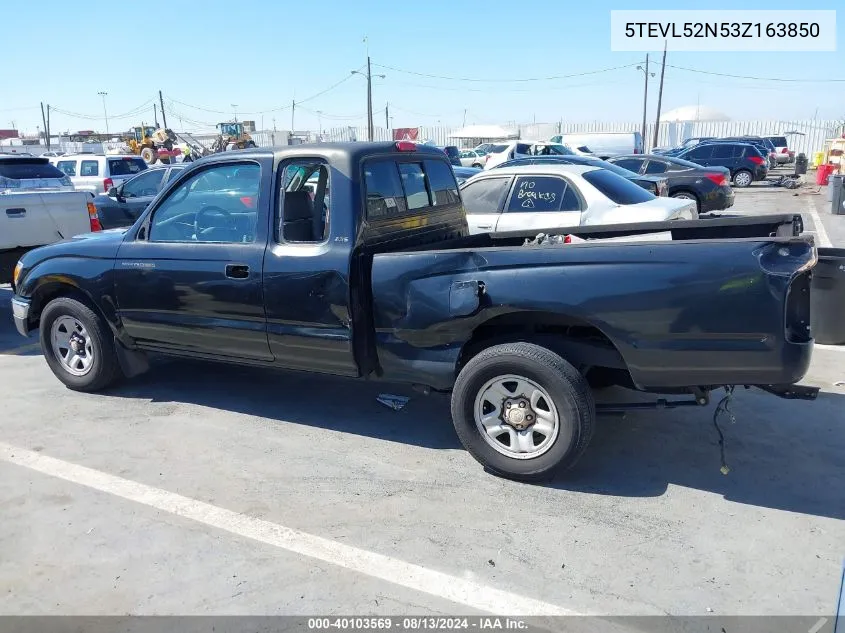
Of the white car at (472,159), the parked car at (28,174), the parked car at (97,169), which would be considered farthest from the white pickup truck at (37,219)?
the white car at (472,159)

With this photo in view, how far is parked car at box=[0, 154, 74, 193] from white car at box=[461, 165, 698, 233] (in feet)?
27.1

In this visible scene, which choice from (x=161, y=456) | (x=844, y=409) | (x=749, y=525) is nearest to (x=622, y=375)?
(x=749, y=525)

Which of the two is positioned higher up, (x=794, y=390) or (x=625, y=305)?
(x=625, y=305)

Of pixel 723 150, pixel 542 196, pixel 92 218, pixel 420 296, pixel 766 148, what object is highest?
pixel 766 148

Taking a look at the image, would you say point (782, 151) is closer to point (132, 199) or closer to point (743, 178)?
point (743, 178)

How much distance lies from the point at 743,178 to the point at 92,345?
85.3 feet

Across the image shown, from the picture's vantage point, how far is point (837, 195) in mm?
16969

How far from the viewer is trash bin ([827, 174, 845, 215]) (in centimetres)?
1675

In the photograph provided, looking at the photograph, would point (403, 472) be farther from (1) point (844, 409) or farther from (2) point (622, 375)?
(1) point (844, 409)

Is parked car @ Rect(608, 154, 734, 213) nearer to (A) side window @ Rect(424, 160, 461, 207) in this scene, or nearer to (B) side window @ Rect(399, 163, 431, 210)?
(A) side window @ Rect(424, 160, 461, 207)

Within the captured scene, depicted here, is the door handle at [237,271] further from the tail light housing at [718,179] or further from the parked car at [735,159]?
the parked car at [735,159]

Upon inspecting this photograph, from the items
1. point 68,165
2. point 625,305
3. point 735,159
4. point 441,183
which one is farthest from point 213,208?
point 735,159

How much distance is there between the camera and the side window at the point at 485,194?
868 cm

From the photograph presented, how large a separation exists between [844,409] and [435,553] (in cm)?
339
